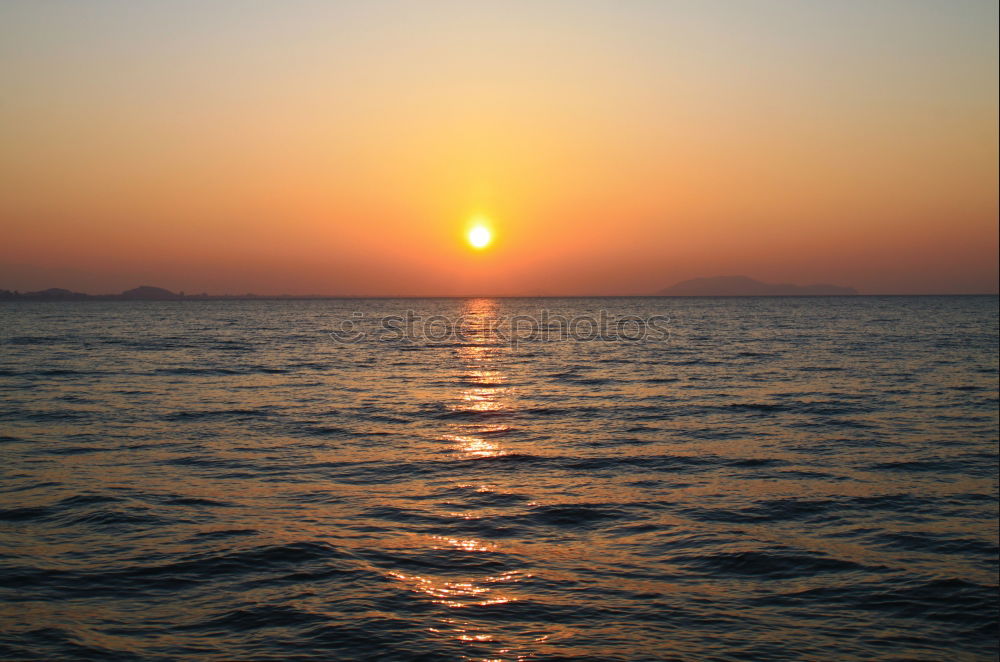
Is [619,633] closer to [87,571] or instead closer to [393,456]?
[87,571]

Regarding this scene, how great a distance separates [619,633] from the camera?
385 inches

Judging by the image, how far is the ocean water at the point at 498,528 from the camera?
9820 mm

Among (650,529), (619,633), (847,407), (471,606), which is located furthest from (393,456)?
(847,407)

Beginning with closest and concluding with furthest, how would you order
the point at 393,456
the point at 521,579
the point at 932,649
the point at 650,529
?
1. the point at 932,649
2. the point at 521,579
3. the point at 650,529
4. the point at 393,456

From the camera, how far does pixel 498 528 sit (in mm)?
→ 14273

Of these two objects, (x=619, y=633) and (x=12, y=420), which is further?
(x=12, y=420)

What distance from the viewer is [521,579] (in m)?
11.6

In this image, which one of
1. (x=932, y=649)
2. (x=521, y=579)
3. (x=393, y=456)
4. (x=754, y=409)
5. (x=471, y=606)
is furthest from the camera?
(x=754, y=409)

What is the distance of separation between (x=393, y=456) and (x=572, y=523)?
7.73m

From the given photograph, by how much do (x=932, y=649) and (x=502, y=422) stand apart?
730 inches

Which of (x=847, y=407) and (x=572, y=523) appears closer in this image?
(x=572, y=523)

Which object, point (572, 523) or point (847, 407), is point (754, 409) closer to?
point (847, 407)

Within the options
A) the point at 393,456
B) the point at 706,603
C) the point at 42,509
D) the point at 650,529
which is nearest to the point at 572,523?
the point at 650,529

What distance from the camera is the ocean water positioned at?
982 cm
